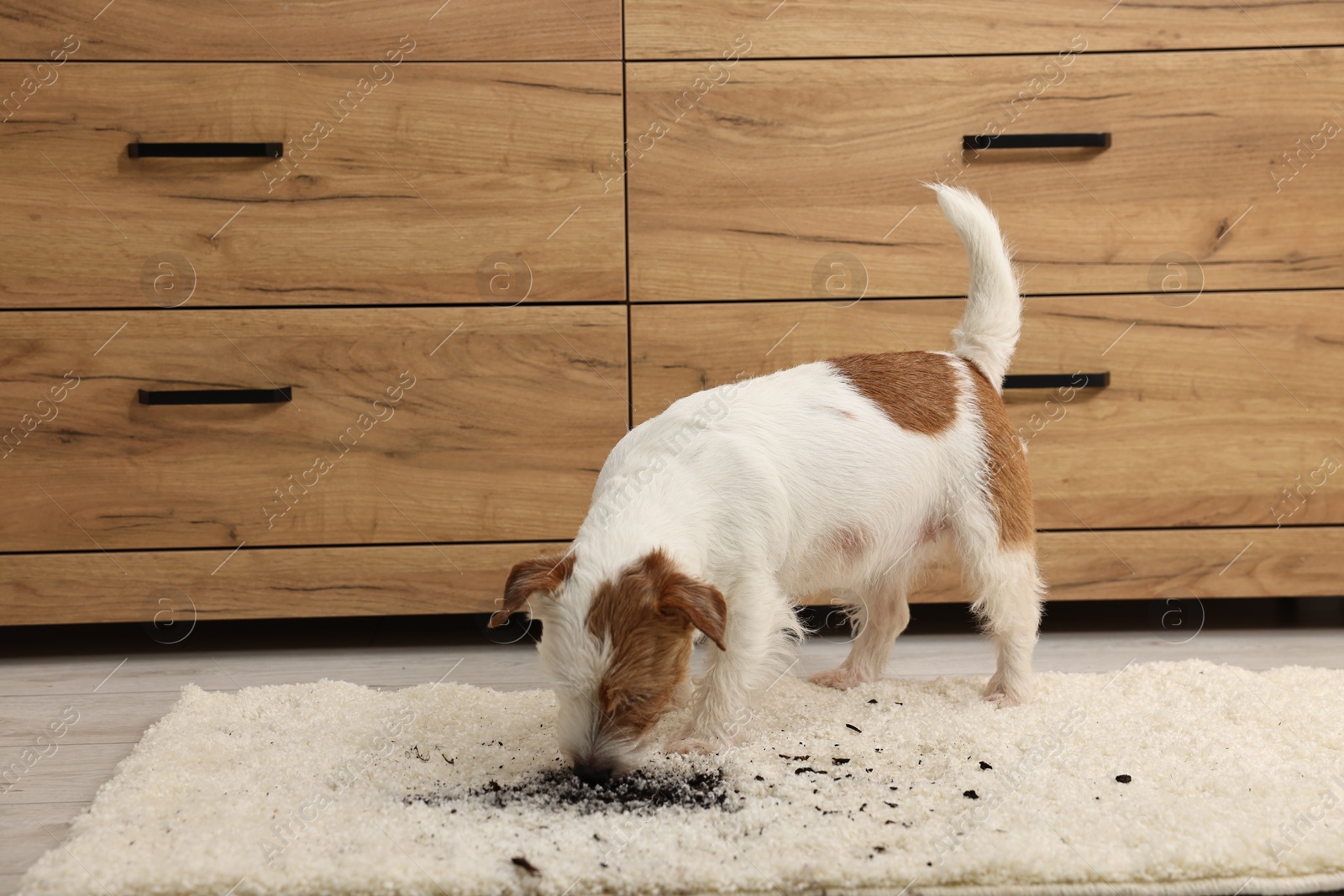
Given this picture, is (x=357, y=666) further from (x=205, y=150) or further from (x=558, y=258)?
(x=205, y=150)

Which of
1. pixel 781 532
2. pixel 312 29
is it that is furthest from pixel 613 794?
pixel 312 29

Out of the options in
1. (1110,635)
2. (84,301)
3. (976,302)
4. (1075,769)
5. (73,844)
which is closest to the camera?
(73,844)

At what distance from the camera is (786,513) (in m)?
1.46

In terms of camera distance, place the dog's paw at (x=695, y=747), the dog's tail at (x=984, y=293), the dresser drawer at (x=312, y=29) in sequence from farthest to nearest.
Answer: the dresser drawer at (x=312, y=29)
the dog's tail at (x=984, y=293)
the dog's paw at (x=695, y=747)

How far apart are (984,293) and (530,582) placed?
87cm

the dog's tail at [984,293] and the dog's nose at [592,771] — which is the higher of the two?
the dog's tail at [984,293]

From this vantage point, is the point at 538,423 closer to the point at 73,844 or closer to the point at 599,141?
the point at 599,141

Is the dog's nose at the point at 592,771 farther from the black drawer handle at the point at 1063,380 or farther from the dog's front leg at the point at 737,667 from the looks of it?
the black drawer handle at the point at 1063,380

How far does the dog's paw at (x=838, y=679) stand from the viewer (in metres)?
1.75

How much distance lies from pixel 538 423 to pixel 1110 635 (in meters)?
1.23

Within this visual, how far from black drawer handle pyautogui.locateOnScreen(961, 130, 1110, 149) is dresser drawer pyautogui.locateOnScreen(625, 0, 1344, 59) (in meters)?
0.15

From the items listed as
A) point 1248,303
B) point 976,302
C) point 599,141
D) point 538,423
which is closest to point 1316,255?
point 1248,303

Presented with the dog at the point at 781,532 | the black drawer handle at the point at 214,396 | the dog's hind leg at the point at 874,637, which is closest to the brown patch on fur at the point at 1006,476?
the dog at the point at 781,532

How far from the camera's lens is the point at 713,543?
1.40 meters
